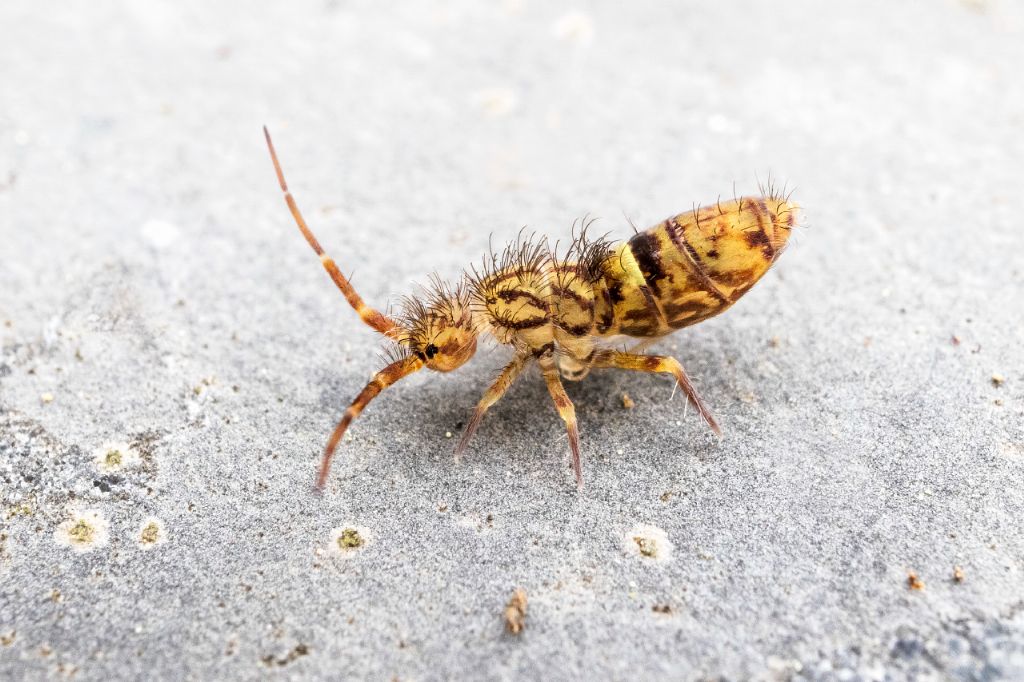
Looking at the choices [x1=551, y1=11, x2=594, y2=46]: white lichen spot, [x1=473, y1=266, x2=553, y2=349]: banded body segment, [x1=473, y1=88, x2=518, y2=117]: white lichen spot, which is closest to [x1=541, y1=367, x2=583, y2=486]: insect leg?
[x1=473, y1=266, x2=553, y2=349]: banded body segment

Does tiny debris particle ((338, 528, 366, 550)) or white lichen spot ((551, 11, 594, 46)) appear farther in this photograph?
white lichen spot ((551, 11, 594, 46))

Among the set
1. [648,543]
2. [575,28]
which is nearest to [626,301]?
[648,543]

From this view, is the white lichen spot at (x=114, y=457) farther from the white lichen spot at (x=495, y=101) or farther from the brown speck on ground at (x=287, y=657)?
the white lichen spot at (x=495, y=101)

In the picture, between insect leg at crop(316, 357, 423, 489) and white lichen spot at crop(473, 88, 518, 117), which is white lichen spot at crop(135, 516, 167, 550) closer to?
insect leg at crop(316, 357, 423, 489)

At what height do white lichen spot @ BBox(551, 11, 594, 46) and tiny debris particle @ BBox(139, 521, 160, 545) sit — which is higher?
white lichen spot @ BBox(551, 11, 594, 46)

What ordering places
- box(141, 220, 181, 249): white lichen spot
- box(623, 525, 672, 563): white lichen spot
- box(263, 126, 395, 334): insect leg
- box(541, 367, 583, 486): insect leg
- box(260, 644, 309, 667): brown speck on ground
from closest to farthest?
box(260, 644, 309, 667): brown speck on ground
box(623, 525, 672, 563): white lichen spot
box(541, 367, 583, 486): insect leg
box(263, 126, 395, 334): insect leg
box(141, 220, 181, 249): white lichen spot

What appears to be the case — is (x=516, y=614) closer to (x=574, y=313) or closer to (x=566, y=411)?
(x=566, y=411)

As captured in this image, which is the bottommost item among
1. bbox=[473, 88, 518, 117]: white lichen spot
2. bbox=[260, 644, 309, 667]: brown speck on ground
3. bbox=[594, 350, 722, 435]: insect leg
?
bbox=[260, 644, 309, 667]: brown speck on ground

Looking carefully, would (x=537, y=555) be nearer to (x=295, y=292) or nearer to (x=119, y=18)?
(x=295, y=292)
